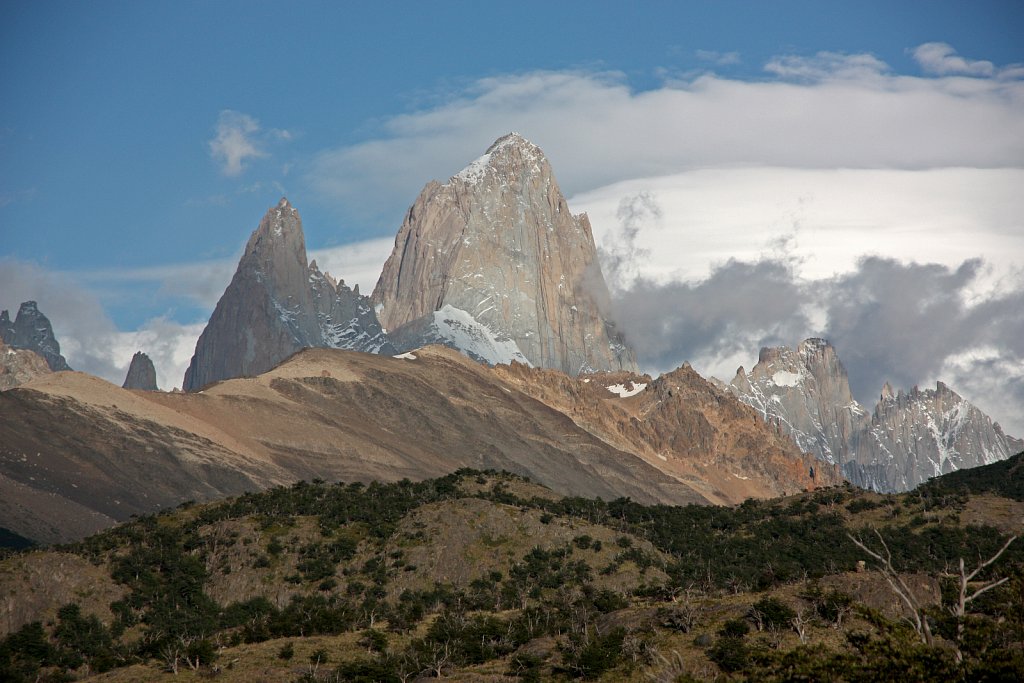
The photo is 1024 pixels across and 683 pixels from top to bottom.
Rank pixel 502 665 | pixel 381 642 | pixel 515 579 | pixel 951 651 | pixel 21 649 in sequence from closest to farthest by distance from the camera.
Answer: pixel 951 651, pixel 502 665, pixel 381 642, pixel 21 649, pixel 515 579

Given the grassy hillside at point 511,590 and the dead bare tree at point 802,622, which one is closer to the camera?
the dead bare tree at point 802,622

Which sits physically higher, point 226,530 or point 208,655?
point 226,530

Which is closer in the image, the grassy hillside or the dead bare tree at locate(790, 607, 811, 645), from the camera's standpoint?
the dead bare tree at locate(790, 607, 811, 645)

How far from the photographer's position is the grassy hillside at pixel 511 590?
55.2 metres

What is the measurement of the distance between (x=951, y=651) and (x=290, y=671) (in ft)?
105

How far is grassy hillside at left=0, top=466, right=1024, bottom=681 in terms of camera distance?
55.2m

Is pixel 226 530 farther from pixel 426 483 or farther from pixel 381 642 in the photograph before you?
pixel 381 642

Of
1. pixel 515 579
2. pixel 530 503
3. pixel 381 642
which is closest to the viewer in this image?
pixel 381 642

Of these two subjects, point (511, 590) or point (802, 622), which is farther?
point (511, 590)

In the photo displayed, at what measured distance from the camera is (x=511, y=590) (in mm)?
95750

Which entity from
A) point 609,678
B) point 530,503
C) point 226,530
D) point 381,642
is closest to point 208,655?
point 381,642

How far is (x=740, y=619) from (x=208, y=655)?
84.6 feet

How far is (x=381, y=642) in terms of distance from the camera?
66750 millimetres

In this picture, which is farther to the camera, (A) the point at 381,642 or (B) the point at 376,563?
(B) the point at 376,563
